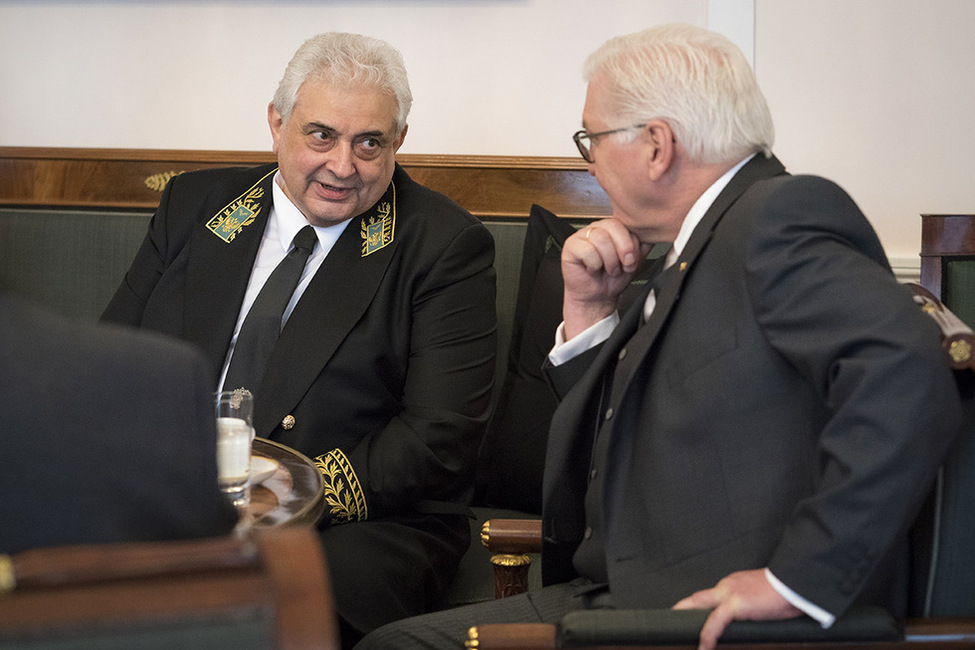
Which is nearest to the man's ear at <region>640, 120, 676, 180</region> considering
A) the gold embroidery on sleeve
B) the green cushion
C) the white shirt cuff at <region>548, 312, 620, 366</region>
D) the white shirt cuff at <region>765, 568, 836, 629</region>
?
the white shirt cuff at <region>548, 312, 620, 366</region>

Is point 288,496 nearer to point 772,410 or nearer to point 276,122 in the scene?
point 772,410

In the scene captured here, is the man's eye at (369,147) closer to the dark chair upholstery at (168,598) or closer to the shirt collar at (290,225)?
the shirt collar at (290,225)

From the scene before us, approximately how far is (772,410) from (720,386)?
0.29ft

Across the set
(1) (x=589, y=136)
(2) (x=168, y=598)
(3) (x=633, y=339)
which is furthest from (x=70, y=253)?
(2) (x=168, y=598)

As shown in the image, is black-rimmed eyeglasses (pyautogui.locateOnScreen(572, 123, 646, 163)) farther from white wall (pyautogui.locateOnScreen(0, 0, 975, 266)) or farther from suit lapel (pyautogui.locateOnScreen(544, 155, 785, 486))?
white wall (pyautogui.locateOnScreen(0, 0, 975, 266))

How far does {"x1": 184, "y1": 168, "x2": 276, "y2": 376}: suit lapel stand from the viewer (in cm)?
257

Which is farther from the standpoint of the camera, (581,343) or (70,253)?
(70,253)

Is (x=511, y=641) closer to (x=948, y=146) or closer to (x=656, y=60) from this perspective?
(x=656, y=60)

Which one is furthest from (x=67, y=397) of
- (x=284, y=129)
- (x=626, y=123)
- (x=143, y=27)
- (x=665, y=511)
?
(x=143, y=27)

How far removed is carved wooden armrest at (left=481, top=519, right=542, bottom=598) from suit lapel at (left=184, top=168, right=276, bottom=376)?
87 centimetres

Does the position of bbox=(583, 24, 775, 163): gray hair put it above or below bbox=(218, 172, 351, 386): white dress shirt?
above

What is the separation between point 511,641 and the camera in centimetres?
142

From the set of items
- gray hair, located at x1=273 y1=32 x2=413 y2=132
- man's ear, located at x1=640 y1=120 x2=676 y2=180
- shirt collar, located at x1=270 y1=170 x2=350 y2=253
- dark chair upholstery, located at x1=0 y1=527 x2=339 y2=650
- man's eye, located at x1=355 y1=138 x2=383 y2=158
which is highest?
gray hair, located at x1=273 y1=32 x2=413 y2=132

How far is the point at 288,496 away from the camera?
172 cm
